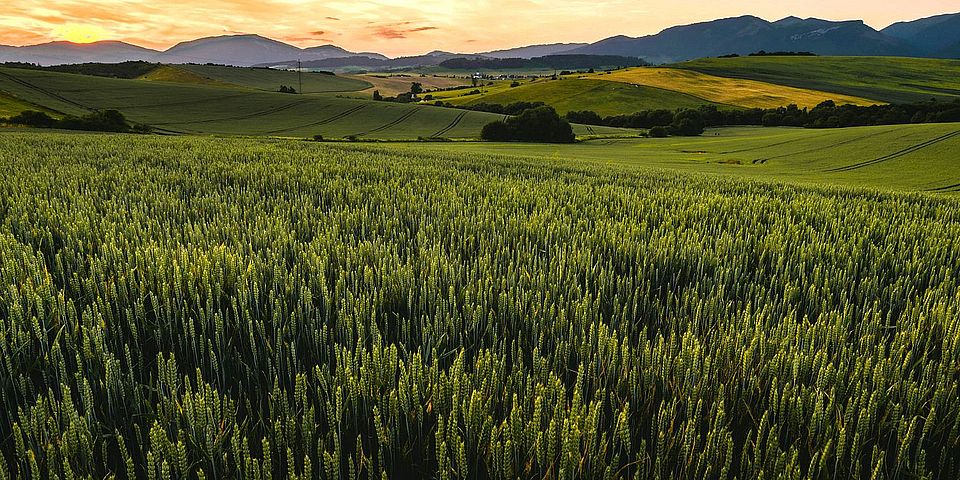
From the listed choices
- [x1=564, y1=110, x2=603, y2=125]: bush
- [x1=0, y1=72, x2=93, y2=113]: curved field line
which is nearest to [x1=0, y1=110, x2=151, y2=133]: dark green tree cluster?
[x1=0, y1=72, x2=93, y2=113]: curved field line

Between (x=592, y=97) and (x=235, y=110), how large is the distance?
6513 centimetres

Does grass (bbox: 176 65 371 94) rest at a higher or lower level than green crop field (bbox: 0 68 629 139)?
higher

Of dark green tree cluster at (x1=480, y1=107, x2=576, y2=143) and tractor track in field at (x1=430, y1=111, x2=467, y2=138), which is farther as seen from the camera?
tractor track in field at (x1=430, y1=111, x2=467, y2=138)

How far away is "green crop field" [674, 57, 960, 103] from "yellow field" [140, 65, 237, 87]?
4595 inches

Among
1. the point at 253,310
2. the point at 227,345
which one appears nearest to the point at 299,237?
the point at 253,310

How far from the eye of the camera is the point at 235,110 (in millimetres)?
76750

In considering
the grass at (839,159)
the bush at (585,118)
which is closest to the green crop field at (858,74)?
the bush at (585,118)

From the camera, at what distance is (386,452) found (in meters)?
1.37

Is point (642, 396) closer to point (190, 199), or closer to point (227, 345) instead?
point (227, 345)

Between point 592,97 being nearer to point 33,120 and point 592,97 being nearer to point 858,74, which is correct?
point 858,74

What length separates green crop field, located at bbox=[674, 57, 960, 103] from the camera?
10262 centimetres

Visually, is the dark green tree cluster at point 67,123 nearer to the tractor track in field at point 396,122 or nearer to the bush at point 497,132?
the tractor track in field at point 396,122

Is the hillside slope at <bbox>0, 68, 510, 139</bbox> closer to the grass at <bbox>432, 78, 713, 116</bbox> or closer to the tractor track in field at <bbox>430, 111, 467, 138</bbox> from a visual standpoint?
the tractor track in field at <bbox>430, 111, 467, 138</bbox>

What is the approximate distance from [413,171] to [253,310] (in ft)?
23.6
